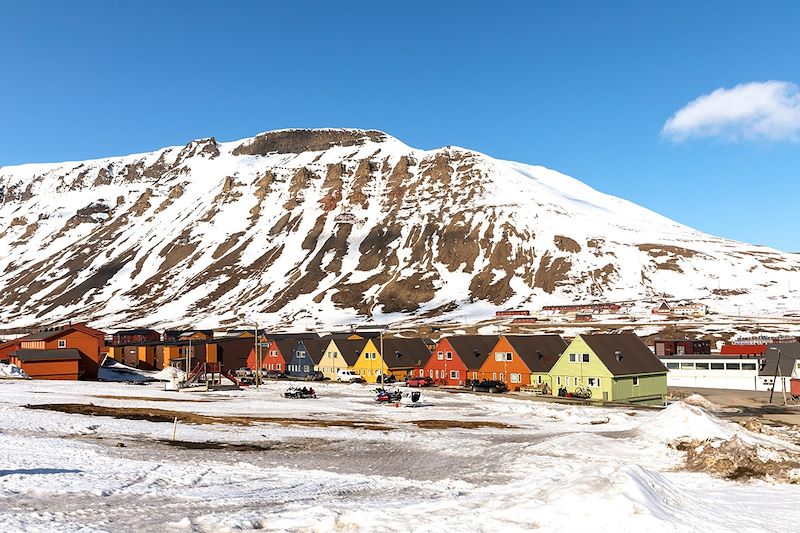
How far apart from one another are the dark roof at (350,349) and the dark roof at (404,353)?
4949 millimetres

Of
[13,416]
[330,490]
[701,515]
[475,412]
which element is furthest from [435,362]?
[701,515]

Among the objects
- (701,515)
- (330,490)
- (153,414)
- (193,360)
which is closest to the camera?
(701,515)

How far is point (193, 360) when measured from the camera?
12656 centimetres

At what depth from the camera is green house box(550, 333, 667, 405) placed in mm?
80000

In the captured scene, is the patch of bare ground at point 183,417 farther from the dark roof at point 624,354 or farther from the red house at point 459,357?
the red house at point 459,357

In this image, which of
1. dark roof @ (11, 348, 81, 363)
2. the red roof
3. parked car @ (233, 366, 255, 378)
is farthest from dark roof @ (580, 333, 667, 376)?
dark roof @ (11, 348, 81, 363)

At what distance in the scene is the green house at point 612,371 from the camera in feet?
262

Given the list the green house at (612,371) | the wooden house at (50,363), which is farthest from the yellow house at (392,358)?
the wooden house at (50,363)

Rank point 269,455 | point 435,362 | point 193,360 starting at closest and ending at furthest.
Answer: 1. point 269,455
2. point 435,362
3. point 193,360

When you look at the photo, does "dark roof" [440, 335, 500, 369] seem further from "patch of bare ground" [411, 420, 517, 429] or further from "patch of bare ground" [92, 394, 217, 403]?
"patch of bare ground" [411, 420, 517, 429]

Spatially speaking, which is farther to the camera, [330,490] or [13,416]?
[13,416]

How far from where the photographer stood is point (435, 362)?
340 feet

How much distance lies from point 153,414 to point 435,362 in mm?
55042

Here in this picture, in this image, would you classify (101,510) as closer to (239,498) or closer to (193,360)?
(239,498)
